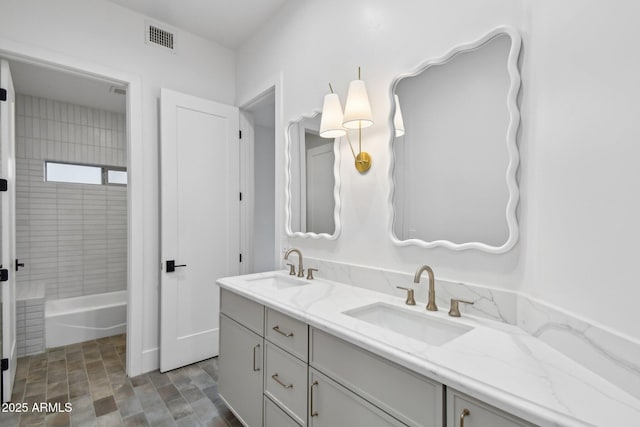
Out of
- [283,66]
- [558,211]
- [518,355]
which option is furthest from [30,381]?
[558,211]

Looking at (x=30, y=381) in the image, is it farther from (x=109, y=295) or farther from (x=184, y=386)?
(x=109, y=295)

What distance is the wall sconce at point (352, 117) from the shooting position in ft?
5.38

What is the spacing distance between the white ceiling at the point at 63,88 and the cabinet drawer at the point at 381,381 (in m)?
2.98

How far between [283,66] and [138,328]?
2425 millimetres

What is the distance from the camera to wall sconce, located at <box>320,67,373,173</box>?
1640mm

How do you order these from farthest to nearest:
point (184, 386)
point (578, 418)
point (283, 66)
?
point (283, 66) → point (184, 386) → point (578, 418)

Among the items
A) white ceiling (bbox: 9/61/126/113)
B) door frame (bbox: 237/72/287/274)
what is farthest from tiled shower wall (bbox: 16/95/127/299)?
door frame (bbox: 237/72/287/274)

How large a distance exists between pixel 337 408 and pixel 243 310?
817 millimetres

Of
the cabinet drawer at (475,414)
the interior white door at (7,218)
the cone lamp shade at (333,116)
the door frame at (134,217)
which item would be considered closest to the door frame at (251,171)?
the cone lamp shade at (333,116)

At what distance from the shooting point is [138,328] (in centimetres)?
250

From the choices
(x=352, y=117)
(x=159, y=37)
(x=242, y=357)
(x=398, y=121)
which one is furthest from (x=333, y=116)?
(x=159, y=37)

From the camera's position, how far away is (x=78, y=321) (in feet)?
10.7

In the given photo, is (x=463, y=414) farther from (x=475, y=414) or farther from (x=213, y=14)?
(x=213, y=14)

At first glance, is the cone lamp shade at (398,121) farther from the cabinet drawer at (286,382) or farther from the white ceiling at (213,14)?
the white ceiling at (213,14)
